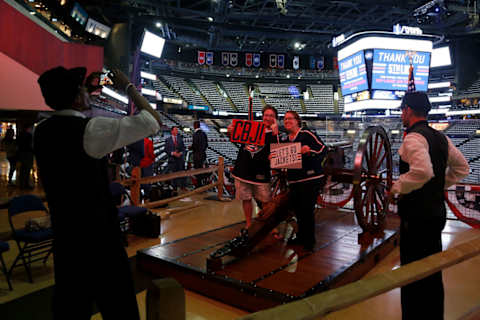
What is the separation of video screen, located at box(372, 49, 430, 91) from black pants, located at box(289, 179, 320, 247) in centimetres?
726

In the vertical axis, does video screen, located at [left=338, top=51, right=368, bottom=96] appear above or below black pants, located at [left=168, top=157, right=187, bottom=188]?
above

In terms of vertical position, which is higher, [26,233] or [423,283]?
[26,233]

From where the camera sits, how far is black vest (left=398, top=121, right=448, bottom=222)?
2.16 metres

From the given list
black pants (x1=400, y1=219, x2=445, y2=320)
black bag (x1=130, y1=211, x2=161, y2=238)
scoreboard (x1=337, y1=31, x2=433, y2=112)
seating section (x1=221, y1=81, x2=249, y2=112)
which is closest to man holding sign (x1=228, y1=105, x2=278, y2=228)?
black bag (x1=130, y1=211, x2=161, y2=238)

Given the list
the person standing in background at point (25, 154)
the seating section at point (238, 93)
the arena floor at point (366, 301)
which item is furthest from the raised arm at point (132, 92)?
the seating section at point (238, 93)

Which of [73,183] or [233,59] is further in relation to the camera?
[233,59]

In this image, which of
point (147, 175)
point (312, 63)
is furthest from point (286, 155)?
point (312, 63)

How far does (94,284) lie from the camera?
145 cm

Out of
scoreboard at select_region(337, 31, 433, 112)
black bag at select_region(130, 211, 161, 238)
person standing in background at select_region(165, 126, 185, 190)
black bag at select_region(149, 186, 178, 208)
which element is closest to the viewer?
black bag at select_region(130, 211, 161, 238)

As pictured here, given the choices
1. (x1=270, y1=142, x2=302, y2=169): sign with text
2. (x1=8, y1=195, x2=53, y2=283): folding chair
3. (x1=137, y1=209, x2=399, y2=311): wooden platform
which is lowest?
(x1=137, y1=209, x2=399, y2=311): wooden platform

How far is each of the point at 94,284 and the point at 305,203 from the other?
253 cm

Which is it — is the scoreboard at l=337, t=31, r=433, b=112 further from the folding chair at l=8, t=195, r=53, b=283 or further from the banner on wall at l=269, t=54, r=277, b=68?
the banner on wall at l=269, t=54, r=277, b=68

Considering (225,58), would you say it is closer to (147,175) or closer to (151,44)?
(151,44)

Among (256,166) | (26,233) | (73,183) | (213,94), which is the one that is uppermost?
(213,94)
